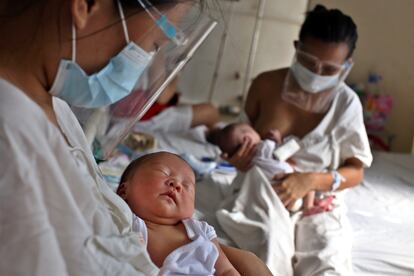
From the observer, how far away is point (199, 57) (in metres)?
4.02

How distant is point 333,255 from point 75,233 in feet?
3.33

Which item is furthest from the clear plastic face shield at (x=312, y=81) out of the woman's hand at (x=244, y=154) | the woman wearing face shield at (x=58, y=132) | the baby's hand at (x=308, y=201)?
the woman wearing face shield at (x=58, y=132)

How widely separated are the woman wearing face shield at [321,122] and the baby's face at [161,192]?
60cm

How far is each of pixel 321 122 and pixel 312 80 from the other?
172 mm

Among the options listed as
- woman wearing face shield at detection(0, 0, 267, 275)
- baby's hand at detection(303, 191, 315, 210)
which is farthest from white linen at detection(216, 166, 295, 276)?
woman wearing face shield at detection(0, 0, 267, 275)

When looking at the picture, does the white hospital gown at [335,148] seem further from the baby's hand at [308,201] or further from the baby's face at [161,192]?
the baby's face at [161,192]

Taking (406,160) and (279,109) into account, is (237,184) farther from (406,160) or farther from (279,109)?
(406,160)

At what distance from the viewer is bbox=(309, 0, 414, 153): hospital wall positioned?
2.77m

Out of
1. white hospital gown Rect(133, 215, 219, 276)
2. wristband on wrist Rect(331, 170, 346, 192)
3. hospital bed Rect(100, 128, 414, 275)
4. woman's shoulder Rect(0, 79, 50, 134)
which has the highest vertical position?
woman's shoulder Rect(0, 79, 50, 134)

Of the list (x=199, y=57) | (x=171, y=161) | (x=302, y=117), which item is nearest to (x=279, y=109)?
(x=302, y=117)

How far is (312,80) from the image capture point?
1991 mm

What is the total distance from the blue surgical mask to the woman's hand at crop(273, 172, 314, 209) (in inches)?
38.8

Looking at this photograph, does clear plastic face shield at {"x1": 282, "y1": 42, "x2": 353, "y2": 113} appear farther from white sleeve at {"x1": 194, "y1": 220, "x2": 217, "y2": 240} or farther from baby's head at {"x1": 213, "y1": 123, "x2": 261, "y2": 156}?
white sleeve at {"x1": 194, "y1": 220, "x2": 217, "y2": 240}

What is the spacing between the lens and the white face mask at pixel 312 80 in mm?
1979
